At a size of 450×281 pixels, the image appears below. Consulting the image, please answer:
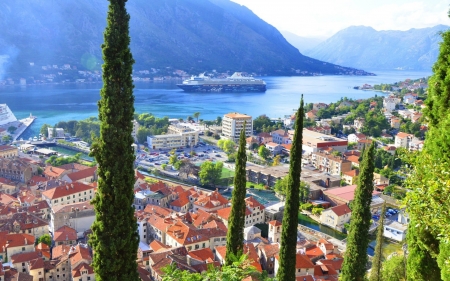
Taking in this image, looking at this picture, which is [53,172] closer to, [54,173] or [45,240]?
[54,173]

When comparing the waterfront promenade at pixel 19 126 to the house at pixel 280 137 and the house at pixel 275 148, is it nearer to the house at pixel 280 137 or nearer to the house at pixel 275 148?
the house at pixel 275 148

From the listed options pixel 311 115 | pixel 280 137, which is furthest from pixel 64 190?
pixel 311 115

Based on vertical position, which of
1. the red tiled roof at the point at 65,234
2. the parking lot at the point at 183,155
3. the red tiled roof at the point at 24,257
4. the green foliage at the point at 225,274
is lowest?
the parking lot at the point at 183,155

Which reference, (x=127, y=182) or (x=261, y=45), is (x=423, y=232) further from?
(x=261, y=45)

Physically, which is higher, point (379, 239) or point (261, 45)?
point (261, 45)

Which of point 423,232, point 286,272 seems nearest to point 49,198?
point 286,272

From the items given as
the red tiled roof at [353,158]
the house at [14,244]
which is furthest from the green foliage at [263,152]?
the house at [14,244]
